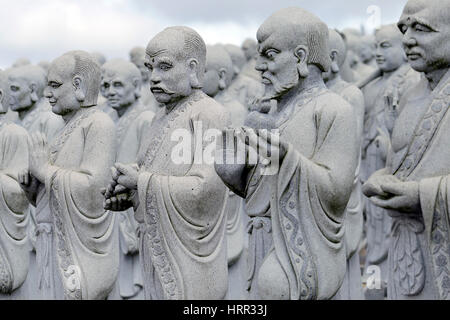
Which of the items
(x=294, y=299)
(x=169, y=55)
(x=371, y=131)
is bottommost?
(x=294, y=299)

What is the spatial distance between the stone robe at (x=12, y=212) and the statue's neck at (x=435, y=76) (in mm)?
4515

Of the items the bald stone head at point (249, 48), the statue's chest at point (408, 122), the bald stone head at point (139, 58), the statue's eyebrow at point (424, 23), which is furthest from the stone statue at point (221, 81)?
the statue's eyebrow at point (424, 23)

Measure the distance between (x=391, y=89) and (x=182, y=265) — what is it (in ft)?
19.4

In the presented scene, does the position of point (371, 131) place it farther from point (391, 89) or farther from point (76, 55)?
point (76, 55)

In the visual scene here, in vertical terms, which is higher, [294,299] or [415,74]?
[415,74]

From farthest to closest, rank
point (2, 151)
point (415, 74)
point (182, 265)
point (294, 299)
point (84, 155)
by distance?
1. point (415, 74)
2. point (2, 151)
3. point (84, 155)
4. point (182, 265)
5. point (294, 299)

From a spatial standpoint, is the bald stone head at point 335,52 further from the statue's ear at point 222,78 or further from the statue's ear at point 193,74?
the statue's ear at point 193,74

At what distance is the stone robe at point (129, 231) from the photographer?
39.7 ft

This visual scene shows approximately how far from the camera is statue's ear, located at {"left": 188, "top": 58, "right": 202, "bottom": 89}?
7809 millimetres

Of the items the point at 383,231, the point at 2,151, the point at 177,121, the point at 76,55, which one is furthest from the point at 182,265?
the point at 383,231

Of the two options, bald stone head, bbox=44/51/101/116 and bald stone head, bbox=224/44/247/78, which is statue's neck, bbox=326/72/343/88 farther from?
bald stone head, bbox=224/44/247/78

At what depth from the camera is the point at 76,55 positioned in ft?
29.6

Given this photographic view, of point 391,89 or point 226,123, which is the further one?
point 391,89

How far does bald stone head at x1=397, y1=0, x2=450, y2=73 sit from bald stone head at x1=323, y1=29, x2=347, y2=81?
454 centimetres
